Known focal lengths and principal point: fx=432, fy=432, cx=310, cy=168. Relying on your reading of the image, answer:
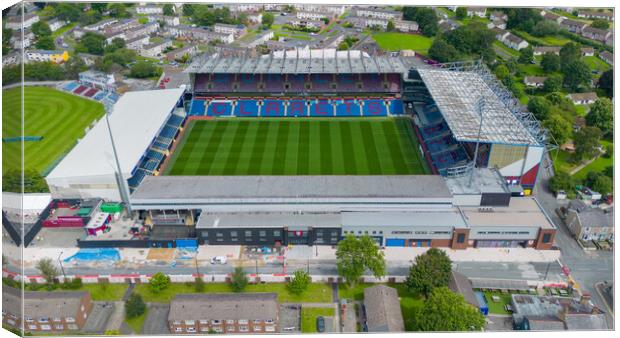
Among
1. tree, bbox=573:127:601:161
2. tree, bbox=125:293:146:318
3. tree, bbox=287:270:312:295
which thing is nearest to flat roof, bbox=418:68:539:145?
tree, bbox=573:127:601:161

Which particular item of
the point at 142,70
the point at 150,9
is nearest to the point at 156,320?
the point at 142,70

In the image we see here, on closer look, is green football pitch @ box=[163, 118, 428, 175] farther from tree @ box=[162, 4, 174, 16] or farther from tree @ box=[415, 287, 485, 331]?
tree @ box=[162, 4, 174, 16]

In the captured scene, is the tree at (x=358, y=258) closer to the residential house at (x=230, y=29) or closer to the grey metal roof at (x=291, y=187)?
the grey metal roof at (x=291, y=187)

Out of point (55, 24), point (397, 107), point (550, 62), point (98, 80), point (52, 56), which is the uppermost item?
point (55, 24)

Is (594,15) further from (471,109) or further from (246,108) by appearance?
(246,108)

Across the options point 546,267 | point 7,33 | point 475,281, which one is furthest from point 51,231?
point 546,267

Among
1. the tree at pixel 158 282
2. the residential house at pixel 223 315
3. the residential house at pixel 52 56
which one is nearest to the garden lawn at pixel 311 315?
the residential house at pixel 223 315

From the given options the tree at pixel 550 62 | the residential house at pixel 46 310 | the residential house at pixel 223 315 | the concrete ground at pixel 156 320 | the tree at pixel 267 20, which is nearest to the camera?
the residential house at pixel 46 310
